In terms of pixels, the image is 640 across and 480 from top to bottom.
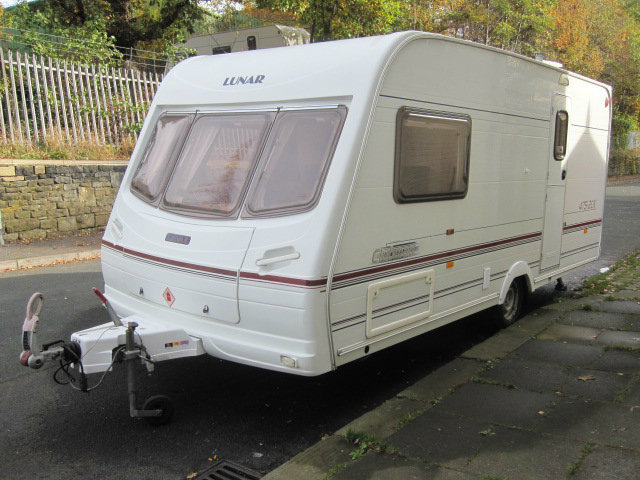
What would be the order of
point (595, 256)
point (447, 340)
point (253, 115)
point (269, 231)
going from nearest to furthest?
point (269, 231) < point (253, 115) < point (447, 340) < point (595, 256)

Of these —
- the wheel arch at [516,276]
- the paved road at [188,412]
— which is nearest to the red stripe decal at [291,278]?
the wheel arch at [516,276]

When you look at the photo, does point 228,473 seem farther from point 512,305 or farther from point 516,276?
point 512,305

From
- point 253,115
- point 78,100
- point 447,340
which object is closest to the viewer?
point 253,115

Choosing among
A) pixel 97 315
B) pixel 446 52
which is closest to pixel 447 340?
pixel 446 52

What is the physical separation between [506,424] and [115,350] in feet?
8.36

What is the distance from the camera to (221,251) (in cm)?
409

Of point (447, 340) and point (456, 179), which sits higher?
point (456, 179)

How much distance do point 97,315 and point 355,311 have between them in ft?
12.2

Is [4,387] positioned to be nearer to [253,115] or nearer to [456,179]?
[253,115]

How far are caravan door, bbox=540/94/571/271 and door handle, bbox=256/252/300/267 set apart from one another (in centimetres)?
366

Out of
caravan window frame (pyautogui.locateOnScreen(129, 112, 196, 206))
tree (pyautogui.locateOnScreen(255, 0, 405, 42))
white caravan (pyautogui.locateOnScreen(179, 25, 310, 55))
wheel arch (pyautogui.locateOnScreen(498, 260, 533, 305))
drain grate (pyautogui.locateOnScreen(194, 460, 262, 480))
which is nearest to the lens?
drain grate (pyautogui.locateOnScreen(194, 460, 262, 480))

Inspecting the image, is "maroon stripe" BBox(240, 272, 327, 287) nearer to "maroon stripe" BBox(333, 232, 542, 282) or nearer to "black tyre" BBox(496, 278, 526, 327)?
"maroon stripe" BBox(333, 232, 542, 282)

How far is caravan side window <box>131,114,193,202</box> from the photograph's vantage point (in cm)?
486

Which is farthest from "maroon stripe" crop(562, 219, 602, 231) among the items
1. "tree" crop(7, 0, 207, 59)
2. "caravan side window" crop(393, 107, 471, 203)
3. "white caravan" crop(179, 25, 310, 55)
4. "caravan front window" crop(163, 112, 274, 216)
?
"tree" crop(7, 0, 207, 59)
